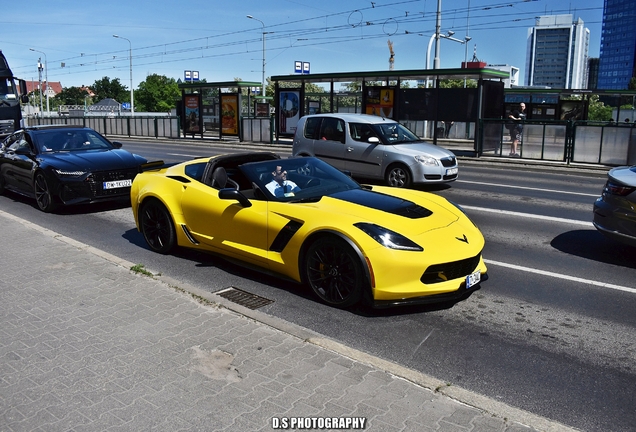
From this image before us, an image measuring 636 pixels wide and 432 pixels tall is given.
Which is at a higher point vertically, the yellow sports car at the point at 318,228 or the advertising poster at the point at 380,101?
the advertising poster at the point at 380,101

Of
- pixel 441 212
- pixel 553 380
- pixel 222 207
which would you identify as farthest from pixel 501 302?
pixel 222 207

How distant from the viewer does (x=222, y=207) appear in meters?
6.42

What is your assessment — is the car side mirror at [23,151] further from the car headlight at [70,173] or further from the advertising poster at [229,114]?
the advertising poster at [229,114]

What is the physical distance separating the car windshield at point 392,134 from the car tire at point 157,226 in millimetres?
7400

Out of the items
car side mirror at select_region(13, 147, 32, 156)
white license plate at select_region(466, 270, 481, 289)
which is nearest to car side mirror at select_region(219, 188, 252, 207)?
white license plate at select_region(466, 270, 481, 289)

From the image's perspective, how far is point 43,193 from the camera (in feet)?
34.8

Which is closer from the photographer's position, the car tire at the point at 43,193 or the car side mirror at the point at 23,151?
the car tire at the point at 43,193

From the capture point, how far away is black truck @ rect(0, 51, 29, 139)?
2122 centimetres

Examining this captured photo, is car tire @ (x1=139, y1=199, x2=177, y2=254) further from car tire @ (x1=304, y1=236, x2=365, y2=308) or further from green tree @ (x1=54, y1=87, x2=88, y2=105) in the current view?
green tree @ (x1=54, y1=87, x2=88, y2=105)

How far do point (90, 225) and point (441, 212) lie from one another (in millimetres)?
6012

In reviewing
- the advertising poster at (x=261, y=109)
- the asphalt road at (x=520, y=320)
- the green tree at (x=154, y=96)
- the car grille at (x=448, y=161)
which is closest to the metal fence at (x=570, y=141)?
the car grille at (x=448, y=161)

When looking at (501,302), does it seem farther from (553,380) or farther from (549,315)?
(553,380)

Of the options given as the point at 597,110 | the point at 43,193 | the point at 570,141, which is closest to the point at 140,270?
the point at 43,193

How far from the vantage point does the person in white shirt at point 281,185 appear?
20.4 feet
